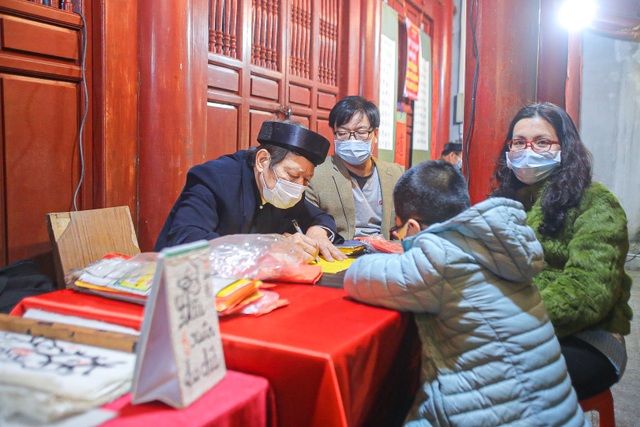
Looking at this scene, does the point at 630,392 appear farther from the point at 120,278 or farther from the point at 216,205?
the point at 120,278

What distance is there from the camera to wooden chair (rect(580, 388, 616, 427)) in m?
1.63

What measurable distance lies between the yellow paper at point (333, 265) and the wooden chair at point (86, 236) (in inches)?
38.7

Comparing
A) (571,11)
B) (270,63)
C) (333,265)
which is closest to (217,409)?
(333,265)

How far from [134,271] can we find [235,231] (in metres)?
0.82

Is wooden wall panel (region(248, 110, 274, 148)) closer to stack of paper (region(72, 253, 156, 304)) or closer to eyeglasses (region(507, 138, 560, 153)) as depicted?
eyeglasses (region(507, 138, 560, 153))

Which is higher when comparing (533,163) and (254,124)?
(254,124)

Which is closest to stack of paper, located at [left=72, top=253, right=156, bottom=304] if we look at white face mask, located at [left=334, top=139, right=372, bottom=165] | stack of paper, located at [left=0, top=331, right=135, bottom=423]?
stack of paper, located at [left=0, top=331, right=135, bottom=423]

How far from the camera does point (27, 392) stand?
0.75 meters

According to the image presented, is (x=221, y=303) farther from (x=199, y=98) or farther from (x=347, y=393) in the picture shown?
(x=199, y=98)

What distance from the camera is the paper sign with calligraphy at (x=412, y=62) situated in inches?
238

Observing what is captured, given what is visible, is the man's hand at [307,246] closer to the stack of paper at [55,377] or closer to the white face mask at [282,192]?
the white face mask at [282,192]

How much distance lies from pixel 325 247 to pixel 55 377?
136 cm

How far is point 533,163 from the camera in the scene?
6.58 ft

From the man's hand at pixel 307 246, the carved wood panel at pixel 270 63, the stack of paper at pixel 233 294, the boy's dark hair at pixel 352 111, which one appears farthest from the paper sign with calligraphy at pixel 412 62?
the stack of paper at pixel 233 294
